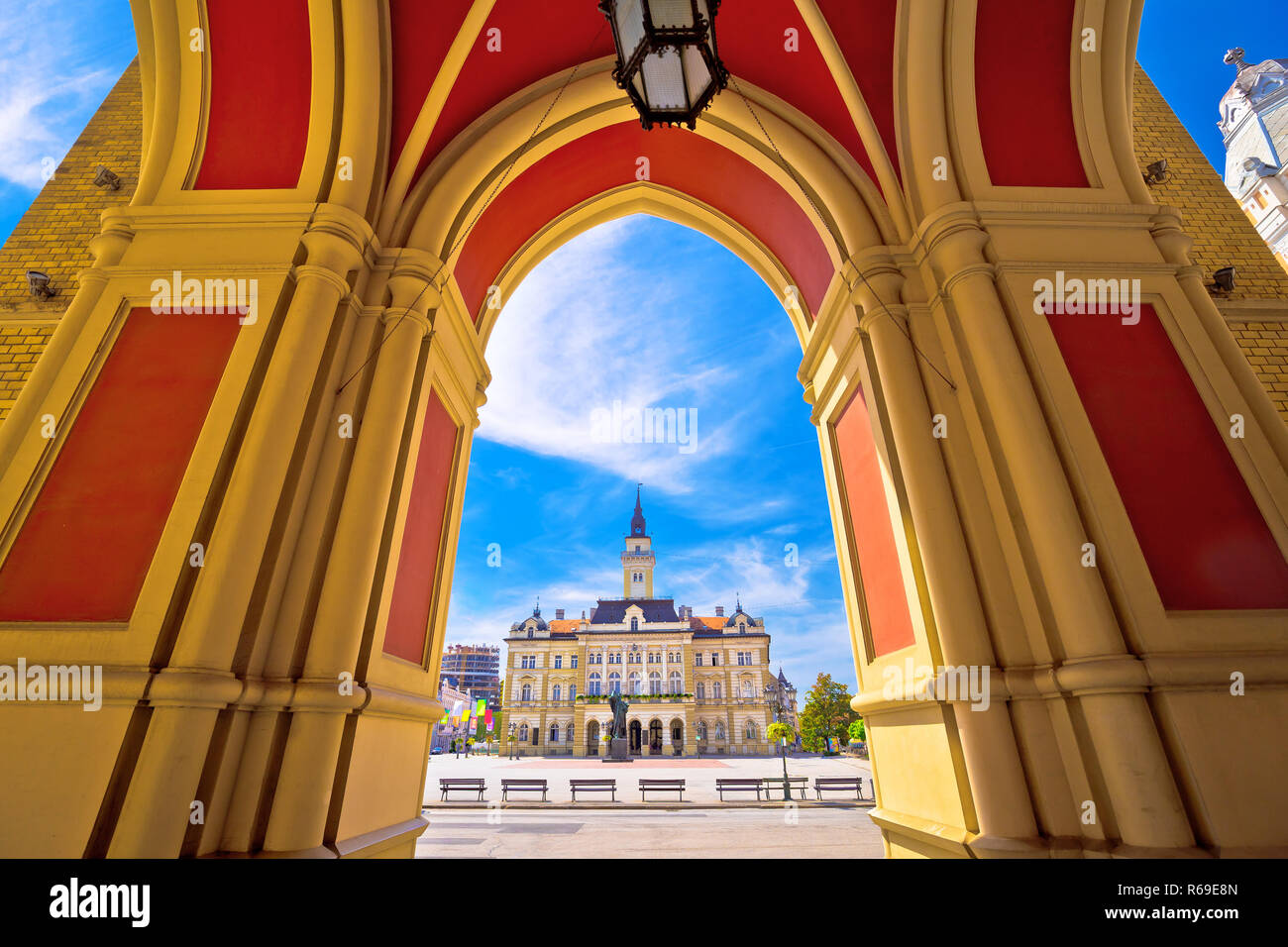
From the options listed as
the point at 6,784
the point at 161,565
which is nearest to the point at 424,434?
the point at 161,565

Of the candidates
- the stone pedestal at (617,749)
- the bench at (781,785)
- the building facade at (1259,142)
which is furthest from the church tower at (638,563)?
the building facade at (1259,142)

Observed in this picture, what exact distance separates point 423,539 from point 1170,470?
5255mm

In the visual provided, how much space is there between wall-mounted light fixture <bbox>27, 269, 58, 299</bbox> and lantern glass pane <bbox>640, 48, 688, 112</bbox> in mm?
6141

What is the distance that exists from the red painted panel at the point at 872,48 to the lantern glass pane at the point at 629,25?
2935 millimetres

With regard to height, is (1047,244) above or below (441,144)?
below

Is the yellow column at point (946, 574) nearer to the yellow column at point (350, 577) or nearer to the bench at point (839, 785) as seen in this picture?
the yellow column at point (350, 577)

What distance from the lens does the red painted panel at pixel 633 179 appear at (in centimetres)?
582

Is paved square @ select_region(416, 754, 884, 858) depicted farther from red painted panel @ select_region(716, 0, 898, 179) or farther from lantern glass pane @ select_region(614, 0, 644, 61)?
red painted panel @ select_region(716, 0, 898, 179)

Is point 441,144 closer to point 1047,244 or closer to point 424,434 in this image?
point 424,434

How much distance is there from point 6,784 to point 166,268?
125 inches

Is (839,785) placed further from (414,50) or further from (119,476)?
(414,50)

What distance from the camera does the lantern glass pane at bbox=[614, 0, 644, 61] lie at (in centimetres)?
286

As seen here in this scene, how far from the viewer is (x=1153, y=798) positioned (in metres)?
2.72

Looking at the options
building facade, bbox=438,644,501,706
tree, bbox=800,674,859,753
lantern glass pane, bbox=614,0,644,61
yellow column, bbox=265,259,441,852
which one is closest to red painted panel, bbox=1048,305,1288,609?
lantern glass pane, bbox=614,0,644,61
